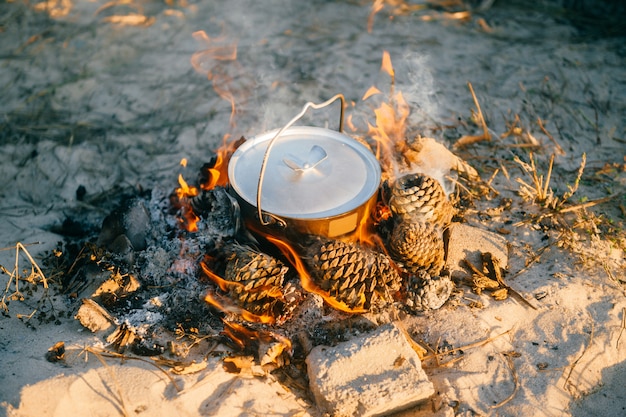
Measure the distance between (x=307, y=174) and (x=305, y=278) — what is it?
22.7 inches

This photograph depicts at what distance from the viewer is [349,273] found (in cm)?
260

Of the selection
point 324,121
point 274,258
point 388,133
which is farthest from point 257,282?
point 324,121

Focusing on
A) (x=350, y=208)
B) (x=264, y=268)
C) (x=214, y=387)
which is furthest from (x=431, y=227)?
(x=214, y=387)

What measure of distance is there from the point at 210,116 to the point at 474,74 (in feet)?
8.73

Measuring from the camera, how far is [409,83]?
5.00 m

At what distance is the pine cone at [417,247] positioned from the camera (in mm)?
2758

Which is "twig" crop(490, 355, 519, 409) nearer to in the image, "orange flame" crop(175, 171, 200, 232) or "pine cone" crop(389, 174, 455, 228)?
"pine cone" crop(389, 174, 455, 228)

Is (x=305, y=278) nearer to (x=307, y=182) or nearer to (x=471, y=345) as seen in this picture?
(x=307, y=182)

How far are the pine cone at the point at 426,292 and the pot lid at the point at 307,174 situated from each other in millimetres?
537

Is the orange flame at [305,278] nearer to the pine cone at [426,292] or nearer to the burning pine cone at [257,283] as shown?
the burning pine cone at [257,283]

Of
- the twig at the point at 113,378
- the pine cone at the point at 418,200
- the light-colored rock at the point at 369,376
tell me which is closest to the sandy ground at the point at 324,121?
the twig at the point at 113,378

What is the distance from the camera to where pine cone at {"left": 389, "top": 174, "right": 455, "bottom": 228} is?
2932 mm

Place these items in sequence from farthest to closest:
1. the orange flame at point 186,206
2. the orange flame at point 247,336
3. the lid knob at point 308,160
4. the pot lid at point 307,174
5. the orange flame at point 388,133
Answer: the orange flame at point 388,133, the orange flame at point 186,206, the lid knob at point 308,160, the pot lid at point 307,174, the orange flame at point 247,336

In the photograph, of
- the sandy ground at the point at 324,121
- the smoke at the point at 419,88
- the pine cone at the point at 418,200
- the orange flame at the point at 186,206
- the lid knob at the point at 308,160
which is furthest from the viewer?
the smoke at the point at 419,88
